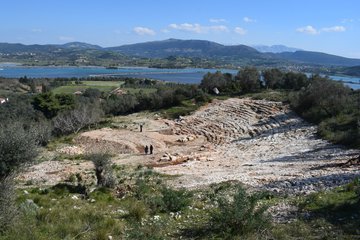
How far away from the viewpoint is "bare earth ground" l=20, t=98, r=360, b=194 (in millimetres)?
20000

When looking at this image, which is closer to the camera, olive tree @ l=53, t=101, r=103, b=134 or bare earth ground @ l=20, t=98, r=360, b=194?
bare earth ground @ l=20, t=98, r=360, b=194

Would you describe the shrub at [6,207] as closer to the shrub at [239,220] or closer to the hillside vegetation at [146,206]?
the hillside vegetation at [146,206]

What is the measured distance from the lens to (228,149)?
117 ft

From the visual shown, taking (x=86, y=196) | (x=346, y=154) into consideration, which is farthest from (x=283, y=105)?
(x=86, y=196)

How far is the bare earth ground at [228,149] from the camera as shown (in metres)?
20.0

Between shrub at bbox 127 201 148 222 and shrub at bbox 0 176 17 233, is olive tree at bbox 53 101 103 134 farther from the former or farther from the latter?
shrub at bbox 0 176 17 233

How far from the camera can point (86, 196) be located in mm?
16453

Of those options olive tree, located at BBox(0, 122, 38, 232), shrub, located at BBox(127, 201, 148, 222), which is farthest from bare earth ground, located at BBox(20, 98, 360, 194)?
shrub, located at BBox(127, 201, 148, 222)

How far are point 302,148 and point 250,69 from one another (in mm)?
40928

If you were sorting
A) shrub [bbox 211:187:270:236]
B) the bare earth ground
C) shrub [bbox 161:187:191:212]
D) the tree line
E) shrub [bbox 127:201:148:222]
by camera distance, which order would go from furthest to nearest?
1. the tree line
2. the bare earth ground
3. shrub [bbox 161:187:191:212]
4. shrub [bbox 127:201:148:222]
5. shrub [bbox 211:187:270:236]

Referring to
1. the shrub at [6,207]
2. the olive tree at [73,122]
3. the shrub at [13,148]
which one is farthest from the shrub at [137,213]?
the olive tree at [73,122]

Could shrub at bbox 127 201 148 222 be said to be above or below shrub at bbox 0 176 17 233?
below

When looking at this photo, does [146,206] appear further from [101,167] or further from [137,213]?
[101,167]

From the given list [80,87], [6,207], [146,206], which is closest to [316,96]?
[146,206]
